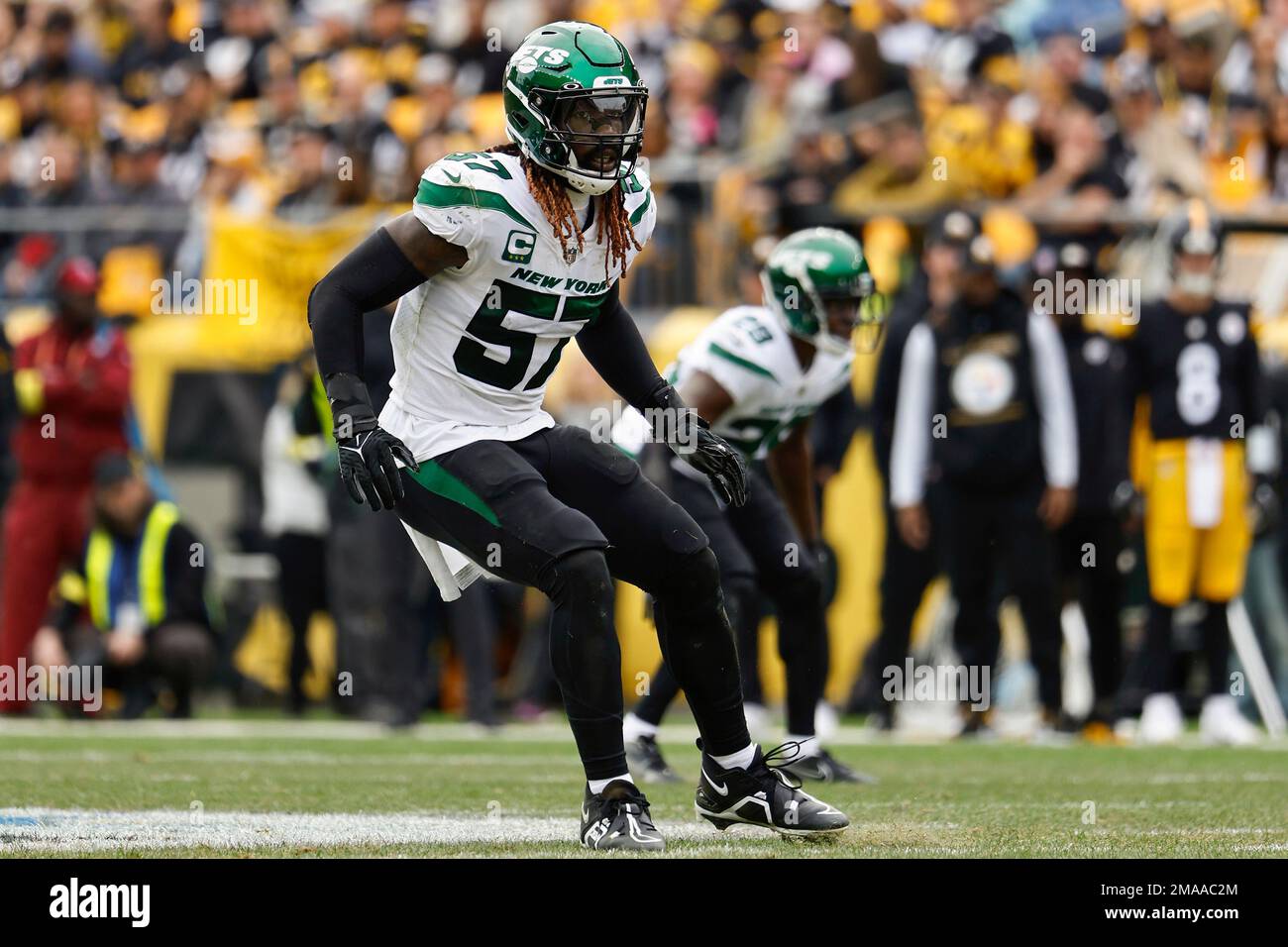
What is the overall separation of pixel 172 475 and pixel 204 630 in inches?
104

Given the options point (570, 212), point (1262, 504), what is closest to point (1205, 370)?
point (1262, 504)

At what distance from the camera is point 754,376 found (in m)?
8.24

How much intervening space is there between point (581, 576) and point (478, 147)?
9.53 metres

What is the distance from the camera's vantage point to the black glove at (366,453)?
5836mm

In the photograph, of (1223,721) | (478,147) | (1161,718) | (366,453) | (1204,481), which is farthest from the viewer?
(478,147)

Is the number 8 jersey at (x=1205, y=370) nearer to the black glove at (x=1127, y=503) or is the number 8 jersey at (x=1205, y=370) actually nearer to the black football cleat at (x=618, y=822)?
the black glove at (x=1127, y=503)

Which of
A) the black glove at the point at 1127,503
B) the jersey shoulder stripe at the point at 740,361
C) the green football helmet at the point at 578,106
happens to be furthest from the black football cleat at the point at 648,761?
the black glove at the point at 1127,503

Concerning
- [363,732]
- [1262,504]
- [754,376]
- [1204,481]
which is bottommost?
[363,732]

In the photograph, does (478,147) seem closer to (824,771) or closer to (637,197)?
(824,771)

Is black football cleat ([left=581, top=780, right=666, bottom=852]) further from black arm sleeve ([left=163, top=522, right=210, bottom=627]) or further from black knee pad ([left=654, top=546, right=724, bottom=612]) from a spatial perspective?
black arm sleeve ([left=163, top=522, right=210, bottom=627])

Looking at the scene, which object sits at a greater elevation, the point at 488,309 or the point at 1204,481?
the point at 488,309

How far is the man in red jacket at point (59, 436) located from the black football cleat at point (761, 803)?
7.42 meters
